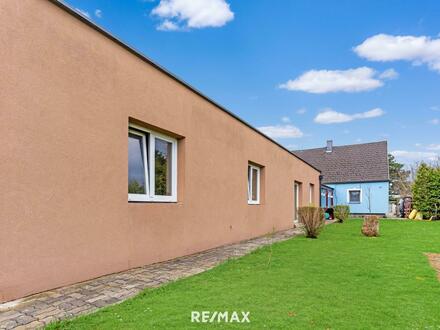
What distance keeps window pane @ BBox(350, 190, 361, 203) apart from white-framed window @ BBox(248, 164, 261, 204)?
21.1 meters

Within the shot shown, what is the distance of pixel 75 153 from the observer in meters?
4.06

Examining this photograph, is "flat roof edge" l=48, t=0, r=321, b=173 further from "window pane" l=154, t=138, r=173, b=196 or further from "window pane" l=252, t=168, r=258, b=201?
"window pane" l=252, t=168, r=258, b=201

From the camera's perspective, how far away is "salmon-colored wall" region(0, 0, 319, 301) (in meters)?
3.35

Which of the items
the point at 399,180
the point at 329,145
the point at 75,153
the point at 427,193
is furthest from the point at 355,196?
the point at 75,153

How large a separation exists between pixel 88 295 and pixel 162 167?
2.92 meters

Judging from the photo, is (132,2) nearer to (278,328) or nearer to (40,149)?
(40,149)

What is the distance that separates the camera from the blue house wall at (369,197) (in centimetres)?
2778

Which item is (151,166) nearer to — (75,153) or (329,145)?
(75,153)

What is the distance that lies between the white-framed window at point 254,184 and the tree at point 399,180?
3075 cm

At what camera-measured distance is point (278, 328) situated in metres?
2.79

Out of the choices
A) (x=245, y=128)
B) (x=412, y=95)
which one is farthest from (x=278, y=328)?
(x=412, y=95)

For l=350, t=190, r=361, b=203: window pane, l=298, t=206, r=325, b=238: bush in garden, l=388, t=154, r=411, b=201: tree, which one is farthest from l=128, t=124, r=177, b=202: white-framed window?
l=388, t=154, r=411, b=201: tree

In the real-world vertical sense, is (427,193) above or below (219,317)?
above

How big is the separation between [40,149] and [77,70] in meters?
1.24
